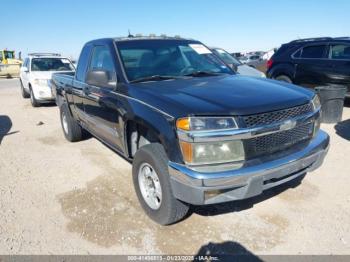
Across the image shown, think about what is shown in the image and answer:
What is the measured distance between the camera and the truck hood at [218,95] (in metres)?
2.74

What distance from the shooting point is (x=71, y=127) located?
614 cm

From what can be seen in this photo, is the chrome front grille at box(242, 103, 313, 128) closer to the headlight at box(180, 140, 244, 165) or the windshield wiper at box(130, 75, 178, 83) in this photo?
the headlight at box(180, 140, 244, 165)

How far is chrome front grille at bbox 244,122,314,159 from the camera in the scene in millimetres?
2740

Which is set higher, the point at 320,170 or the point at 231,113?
the point at 231,113

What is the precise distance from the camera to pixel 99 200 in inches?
154

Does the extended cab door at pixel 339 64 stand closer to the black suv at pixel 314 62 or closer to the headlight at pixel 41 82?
the black suv at pixel 314 62

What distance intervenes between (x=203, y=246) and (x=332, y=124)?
17.5ft

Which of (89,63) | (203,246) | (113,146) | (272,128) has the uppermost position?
(89,63)

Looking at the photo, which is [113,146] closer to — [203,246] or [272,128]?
[203,246]

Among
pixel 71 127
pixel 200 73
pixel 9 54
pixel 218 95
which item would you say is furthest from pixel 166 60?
pixel 9 54

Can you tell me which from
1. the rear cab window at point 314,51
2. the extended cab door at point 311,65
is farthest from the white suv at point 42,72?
the rear cab window at point 314,51

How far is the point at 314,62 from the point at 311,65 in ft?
0.35

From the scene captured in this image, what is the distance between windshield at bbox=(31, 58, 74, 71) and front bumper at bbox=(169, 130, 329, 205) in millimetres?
9589

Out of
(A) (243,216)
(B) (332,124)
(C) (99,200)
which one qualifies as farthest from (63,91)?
(B) (332,124)
